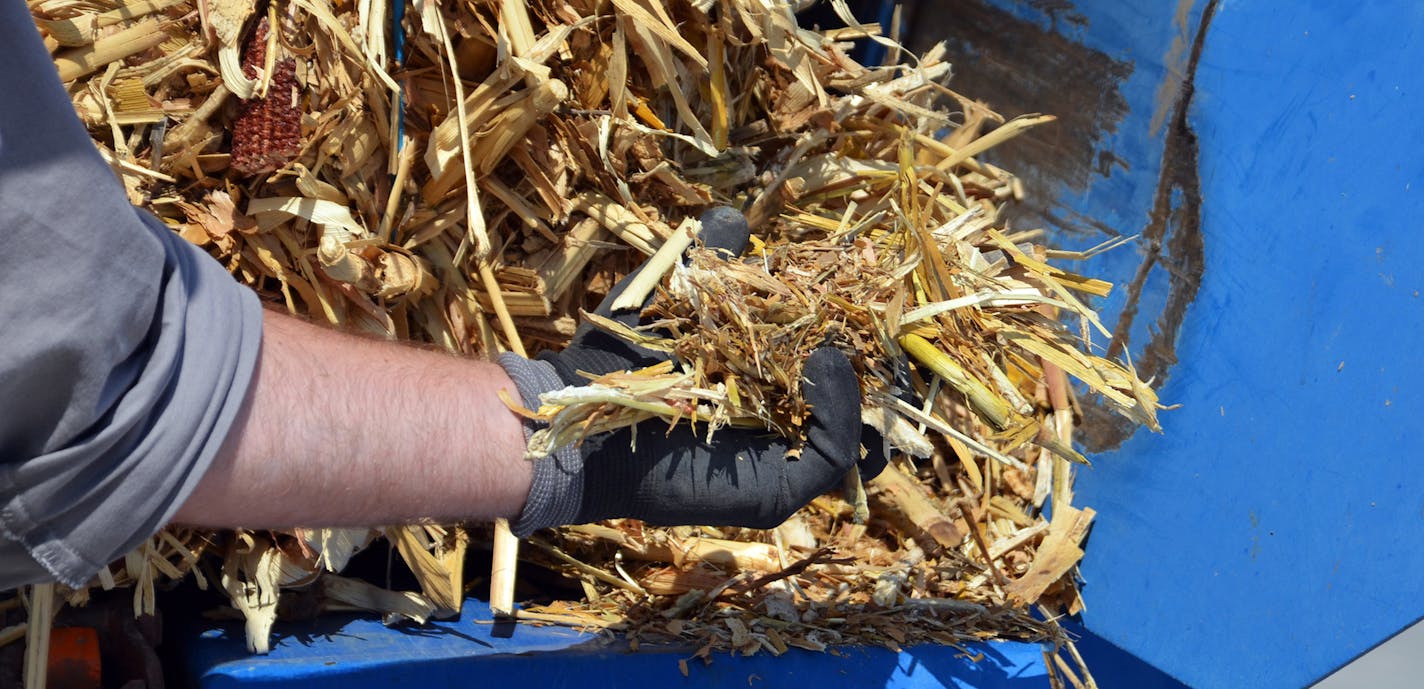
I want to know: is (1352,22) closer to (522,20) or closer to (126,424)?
(522,20)

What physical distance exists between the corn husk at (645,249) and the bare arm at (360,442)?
86 millimetres

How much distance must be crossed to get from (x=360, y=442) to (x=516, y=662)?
490 mm

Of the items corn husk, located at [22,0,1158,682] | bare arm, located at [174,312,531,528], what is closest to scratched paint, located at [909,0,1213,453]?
corn husk, located at [22,0,1158,682]

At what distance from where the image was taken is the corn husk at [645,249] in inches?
50.3

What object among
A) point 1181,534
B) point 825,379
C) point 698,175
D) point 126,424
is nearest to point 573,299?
point 698,175

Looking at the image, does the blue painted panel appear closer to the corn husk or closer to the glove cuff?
the corn husk

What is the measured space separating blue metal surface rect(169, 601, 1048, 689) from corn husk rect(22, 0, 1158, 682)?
0.04 metres

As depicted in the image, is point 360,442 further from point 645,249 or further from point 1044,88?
point 1044,88

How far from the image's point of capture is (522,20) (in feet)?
4.47

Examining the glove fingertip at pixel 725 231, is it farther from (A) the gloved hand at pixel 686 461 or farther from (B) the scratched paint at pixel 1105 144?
(B) the scratched paint at pixel 1105 144

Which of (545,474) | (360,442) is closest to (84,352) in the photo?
(360,442)

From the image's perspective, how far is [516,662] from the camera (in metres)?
1.38

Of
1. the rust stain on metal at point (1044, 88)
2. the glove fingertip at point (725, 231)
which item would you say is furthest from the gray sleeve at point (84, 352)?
the rust stain on metal at point (1044, 88)

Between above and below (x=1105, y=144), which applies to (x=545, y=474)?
below
